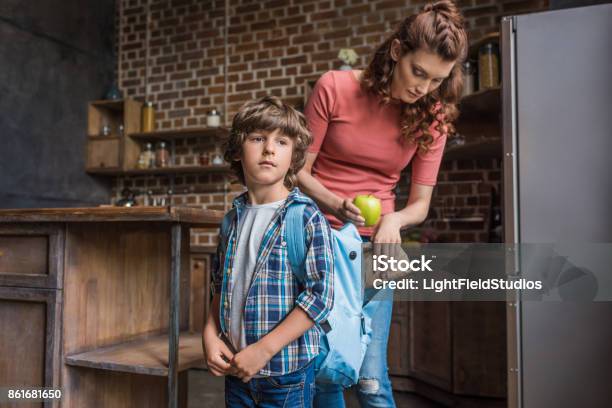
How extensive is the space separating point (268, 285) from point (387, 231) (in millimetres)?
345

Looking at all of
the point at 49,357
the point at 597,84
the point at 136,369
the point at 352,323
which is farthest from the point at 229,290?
the point at 597,84

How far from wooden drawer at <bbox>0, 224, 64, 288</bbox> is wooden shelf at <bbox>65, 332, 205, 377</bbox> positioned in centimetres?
26

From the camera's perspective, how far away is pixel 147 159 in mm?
4410

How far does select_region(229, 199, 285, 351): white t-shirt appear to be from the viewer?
124cm

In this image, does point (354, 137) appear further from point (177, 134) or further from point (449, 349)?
point (177, 134)

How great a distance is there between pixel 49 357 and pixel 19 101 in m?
2.78

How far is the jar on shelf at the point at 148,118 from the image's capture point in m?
4.46

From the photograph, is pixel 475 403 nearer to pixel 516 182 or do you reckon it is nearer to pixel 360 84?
pixel 516 182

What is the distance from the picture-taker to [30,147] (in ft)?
13.0

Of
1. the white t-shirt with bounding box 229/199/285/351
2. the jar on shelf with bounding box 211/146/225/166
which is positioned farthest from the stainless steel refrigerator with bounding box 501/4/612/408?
the jar on shelf with bounding box 211/146/225/166

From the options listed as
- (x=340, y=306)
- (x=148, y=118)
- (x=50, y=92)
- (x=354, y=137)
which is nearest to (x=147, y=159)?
(x=148, y=118)

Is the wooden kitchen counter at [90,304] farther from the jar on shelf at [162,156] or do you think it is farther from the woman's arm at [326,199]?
the jar on shelf at [162,156]

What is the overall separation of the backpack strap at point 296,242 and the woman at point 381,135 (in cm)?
18

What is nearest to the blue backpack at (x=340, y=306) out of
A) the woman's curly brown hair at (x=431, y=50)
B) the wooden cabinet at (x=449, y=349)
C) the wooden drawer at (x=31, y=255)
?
the woman's curly brown hair at (x=431, y=50)
